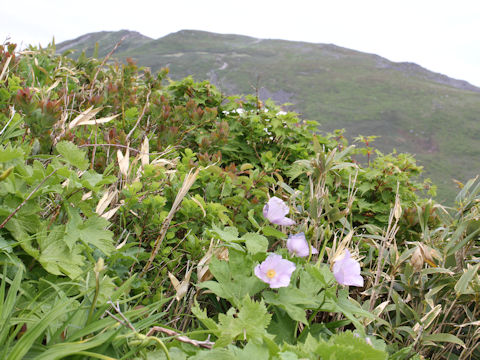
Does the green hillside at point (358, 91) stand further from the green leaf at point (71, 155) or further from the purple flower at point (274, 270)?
the purple flower at point (274, 270)

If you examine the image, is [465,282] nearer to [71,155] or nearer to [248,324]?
[248,324]

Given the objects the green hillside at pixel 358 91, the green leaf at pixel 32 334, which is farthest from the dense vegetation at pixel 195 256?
the green hillside at pixel 358 91

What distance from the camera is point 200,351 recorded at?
1020 mm

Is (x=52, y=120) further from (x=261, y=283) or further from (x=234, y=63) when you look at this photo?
(x=234, y=63)

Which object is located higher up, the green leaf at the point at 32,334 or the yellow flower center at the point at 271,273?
the yellow flower center at the point at 271,273

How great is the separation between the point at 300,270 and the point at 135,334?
26.6 inches

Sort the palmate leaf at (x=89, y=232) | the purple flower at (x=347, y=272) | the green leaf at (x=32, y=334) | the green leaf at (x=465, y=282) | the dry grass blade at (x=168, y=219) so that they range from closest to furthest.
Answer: the green leaf at (x=32, y=334)
the palmate leaf at (x=89, y=232)
the purple flower at (x=347, y=272)
the dry grass blade at (x=168, y=219)
the green leaf at (x=465, y=282)

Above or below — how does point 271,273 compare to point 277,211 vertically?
below

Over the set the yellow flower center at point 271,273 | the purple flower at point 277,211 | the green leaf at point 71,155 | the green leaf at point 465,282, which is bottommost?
the green leaf at point 465,282

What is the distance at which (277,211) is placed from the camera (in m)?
1.60

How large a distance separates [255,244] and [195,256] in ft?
1.28

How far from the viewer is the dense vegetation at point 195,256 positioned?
41.8 inches

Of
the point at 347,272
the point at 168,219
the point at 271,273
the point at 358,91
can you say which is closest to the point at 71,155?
the point at 168,219

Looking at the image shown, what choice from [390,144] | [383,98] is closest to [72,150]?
[390,144]
